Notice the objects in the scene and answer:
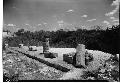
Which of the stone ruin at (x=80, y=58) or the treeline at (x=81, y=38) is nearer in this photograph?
the stone ruin at (x=80, y=58)

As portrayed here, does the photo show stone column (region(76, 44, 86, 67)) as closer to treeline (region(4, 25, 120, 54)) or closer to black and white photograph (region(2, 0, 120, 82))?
black and white photograph (region(2, 0, 120, 82))

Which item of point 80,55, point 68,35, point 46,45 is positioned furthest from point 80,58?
point 46,45

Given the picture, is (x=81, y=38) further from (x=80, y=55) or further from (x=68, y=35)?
(x=80, y=55)

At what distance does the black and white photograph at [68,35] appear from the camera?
10.4m

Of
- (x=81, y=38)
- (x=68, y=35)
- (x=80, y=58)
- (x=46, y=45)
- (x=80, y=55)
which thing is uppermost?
(x=68, y=35)

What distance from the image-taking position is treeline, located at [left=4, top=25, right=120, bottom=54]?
11094 mm

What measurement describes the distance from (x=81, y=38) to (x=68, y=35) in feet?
2.78

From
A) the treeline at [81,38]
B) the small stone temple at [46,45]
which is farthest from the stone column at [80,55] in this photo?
the small stone temple at [46,45]

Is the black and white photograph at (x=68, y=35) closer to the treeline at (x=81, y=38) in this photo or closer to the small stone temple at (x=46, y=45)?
the treeline at (x=81, y=38)

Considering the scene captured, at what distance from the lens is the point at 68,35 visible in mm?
12922

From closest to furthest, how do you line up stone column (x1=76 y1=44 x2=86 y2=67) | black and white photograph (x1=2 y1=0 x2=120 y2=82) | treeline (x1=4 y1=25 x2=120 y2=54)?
1. black and white photograph (x1=2 y1=0 x2=120 y2=82)
2. stone column (x1=76 y1=44 x2=86 y2=67)
3. treeline (x1=4 y1=25 x2=120 y2=54)

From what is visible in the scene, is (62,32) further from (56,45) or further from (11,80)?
(11,80)

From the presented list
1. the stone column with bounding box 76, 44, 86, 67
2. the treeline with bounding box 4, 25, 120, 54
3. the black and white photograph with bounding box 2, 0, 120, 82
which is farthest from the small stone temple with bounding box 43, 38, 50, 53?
the stone column with bounding box 76, 44, 86, 67
